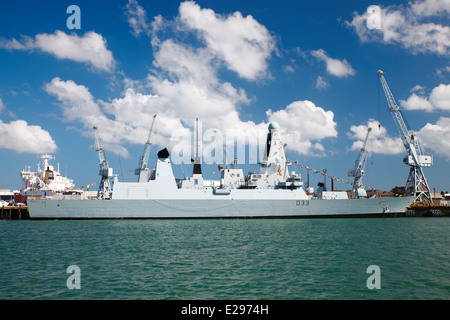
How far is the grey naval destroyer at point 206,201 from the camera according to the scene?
115 feet

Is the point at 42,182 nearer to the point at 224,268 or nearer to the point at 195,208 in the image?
the point at 195,208

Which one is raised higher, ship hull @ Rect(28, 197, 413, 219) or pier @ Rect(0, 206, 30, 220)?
ship hull @ Rect(28, 197, 413, 219)

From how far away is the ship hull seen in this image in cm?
3478

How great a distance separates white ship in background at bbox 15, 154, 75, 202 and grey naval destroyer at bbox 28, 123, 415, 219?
2412 cm

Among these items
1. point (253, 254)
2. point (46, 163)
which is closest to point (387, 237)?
point (253, 254)

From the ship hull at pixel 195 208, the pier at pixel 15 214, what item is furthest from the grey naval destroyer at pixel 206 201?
the pier at pixel 15 214

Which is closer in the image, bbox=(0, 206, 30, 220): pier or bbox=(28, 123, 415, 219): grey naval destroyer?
bbox=(28, 123, 415, 219): grey naval destroyer

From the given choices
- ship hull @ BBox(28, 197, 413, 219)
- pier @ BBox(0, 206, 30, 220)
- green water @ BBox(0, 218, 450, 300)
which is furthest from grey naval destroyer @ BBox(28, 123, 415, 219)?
green water @ BBox(0, 218, 450, 300)

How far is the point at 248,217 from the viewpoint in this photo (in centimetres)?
3638

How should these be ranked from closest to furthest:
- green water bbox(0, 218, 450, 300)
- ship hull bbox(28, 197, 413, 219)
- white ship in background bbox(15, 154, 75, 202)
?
1. green water bbox(0, 218, 450, 300)
2. ship hull bbox(28, 197, 413, 219)
3. white ship in background bbox(15, 154, 75, 202)

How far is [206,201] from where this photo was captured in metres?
35.8

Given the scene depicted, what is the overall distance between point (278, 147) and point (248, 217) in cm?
1165

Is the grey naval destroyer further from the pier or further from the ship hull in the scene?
the pier
